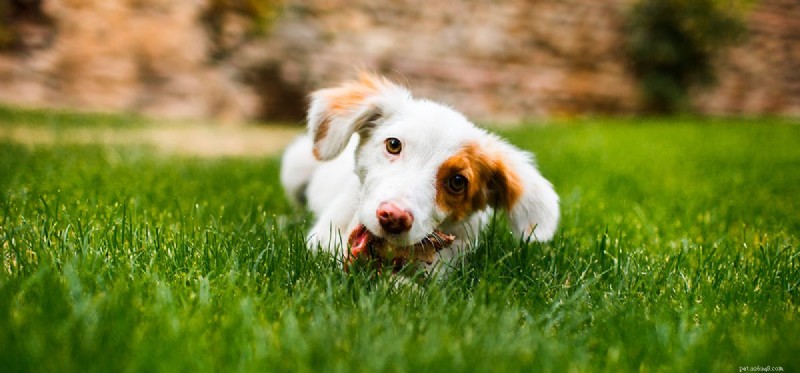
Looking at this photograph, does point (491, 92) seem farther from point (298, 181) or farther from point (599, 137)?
point (298, 181)

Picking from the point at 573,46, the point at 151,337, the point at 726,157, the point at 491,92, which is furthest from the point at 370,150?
the point at 573,46

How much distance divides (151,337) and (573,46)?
10.1 meters

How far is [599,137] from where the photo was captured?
21.3 ft

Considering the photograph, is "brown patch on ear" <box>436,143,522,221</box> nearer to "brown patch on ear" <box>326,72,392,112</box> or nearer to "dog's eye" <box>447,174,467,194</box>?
"dog's eye" <box>447,174,467,194</box>

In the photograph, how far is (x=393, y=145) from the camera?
1876mm

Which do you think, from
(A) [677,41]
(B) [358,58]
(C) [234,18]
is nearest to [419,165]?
(C) [234,18]

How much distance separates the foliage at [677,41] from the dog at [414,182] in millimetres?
9074

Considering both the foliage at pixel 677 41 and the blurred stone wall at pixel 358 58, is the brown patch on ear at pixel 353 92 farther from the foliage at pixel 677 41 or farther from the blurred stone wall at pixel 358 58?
the foliage at pixel 677 41

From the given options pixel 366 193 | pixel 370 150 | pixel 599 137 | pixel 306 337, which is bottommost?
pixel 599 137

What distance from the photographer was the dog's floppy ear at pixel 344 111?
205 centimetres

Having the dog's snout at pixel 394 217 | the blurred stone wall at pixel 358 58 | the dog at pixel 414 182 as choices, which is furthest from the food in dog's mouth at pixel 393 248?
the blurred stone wall at pixel 358 58

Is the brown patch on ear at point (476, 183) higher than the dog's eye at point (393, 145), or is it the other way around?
the dog's eye at point (393, 145)

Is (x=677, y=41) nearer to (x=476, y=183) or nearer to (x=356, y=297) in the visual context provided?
(x=476, y=183)

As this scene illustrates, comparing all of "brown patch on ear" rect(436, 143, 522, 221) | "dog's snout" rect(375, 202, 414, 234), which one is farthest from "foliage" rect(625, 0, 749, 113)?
"dog's snout" rect(375, 202, 414, 234)
